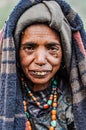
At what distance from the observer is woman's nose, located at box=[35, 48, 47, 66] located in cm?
339

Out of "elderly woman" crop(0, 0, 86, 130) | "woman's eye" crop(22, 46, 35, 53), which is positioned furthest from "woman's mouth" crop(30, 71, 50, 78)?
"woman's eye" crop(22, 46, 35, 53)

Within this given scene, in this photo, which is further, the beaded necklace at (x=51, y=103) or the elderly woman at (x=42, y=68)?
the beaded necklace at (x=51, y=103)

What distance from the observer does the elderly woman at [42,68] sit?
3404 millimetres

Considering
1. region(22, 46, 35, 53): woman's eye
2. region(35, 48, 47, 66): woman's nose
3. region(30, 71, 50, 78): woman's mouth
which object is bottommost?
region(30, 71, 50, 78): woman's mouth

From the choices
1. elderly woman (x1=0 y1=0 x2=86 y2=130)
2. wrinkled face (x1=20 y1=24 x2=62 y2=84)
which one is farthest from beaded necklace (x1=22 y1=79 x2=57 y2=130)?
wrinkled face (x1=20 y1=24 x2=62 y2=84)

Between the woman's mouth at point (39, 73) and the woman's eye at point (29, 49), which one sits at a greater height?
the woman's eye at point (29, 49)

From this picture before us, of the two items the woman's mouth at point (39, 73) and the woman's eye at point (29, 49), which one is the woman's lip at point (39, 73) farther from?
the woman's eye at point (29, 49)

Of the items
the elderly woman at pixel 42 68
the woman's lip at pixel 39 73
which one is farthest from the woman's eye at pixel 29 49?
the woman's lip at pixel 39 73

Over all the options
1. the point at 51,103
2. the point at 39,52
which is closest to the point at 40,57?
the point at 39,52

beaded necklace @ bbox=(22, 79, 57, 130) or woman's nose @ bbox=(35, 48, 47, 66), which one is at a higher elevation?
woman's nose @ bbox=(35, 48, 47, 66)

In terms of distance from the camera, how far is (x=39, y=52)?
3.42m

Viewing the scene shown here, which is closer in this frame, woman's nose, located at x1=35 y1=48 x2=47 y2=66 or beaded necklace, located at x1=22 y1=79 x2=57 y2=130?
woman's nose, located at x1=35 y1=48 x2=47 y2=66

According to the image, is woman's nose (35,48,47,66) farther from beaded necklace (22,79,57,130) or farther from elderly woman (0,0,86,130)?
beaded necklace (22,79,57,130)

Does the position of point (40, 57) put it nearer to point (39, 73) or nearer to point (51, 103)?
point (39, 73)
